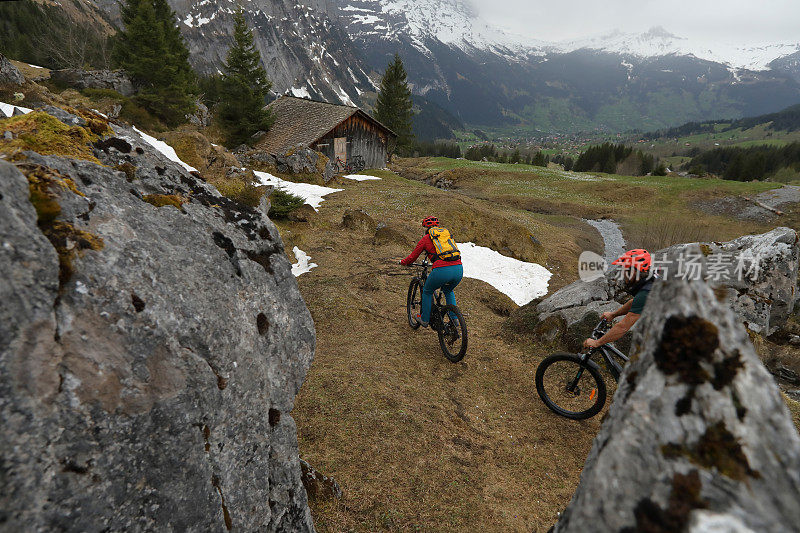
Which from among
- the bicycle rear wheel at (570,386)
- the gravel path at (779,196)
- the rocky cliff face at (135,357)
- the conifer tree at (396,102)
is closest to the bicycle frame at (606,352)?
the bicycle rear wheel at (570,386)

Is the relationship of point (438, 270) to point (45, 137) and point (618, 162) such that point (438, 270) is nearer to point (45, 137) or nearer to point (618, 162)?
point (45, 137)

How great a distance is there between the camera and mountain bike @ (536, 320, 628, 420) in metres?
6.16

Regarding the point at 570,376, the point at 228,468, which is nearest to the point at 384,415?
the point at 228,468

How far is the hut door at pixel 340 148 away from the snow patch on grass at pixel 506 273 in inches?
955

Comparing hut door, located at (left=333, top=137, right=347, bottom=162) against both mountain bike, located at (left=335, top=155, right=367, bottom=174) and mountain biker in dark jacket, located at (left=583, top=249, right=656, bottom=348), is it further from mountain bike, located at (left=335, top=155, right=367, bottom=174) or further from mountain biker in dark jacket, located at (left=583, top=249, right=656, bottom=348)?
mountain biker in dark jacket, located at (left=583, top=249, right=656, bottom=348)

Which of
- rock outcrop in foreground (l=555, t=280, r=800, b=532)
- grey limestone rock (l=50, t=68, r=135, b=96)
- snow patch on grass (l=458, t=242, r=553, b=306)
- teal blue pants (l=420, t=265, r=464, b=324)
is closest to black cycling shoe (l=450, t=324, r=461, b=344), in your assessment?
teal blue pants (l=420, t=265, r=464, b=324)

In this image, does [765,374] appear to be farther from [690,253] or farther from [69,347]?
[69,347]

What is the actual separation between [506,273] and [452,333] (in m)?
9.14

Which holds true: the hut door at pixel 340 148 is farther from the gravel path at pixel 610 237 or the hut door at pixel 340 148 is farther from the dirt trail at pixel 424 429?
the dirt trail at pixel 424 429

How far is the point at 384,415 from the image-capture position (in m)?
5.70

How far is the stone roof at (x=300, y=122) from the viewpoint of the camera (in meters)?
34.5

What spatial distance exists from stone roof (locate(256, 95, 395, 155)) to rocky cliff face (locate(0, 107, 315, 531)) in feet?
105

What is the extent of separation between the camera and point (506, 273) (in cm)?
1608

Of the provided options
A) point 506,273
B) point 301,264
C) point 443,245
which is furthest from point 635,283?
point 506,273
